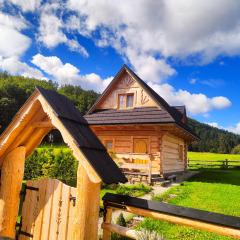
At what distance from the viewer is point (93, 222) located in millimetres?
4020

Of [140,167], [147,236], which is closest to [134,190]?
[140,167]

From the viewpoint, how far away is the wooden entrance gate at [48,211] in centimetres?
427

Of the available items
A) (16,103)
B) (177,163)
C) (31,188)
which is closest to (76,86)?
(16,103)

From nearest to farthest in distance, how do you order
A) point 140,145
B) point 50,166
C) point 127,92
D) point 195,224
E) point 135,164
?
point 195,224, point 50,166, point 135,164, point 140,145, point 127,92

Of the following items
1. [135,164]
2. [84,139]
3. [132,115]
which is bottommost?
[135,164]

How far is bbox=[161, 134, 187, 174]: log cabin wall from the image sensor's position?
62.8ft

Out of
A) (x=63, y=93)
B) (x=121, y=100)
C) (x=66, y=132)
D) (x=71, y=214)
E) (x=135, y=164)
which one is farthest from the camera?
(x=63, y=93)

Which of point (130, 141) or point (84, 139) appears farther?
point (130, 141)

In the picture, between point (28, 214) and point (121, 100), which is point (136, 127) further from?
point (28, 214)

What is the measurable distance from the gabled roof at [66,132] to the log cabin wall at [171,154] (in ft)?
47.1

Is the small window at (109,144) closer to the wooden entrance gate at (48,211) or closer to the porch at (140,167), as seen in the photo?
the porch at (140,167)

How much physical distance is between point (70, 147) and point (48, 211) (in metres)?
1.24

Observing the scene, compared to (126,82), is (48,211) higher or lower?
lower

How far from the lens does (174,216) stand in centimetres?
397
